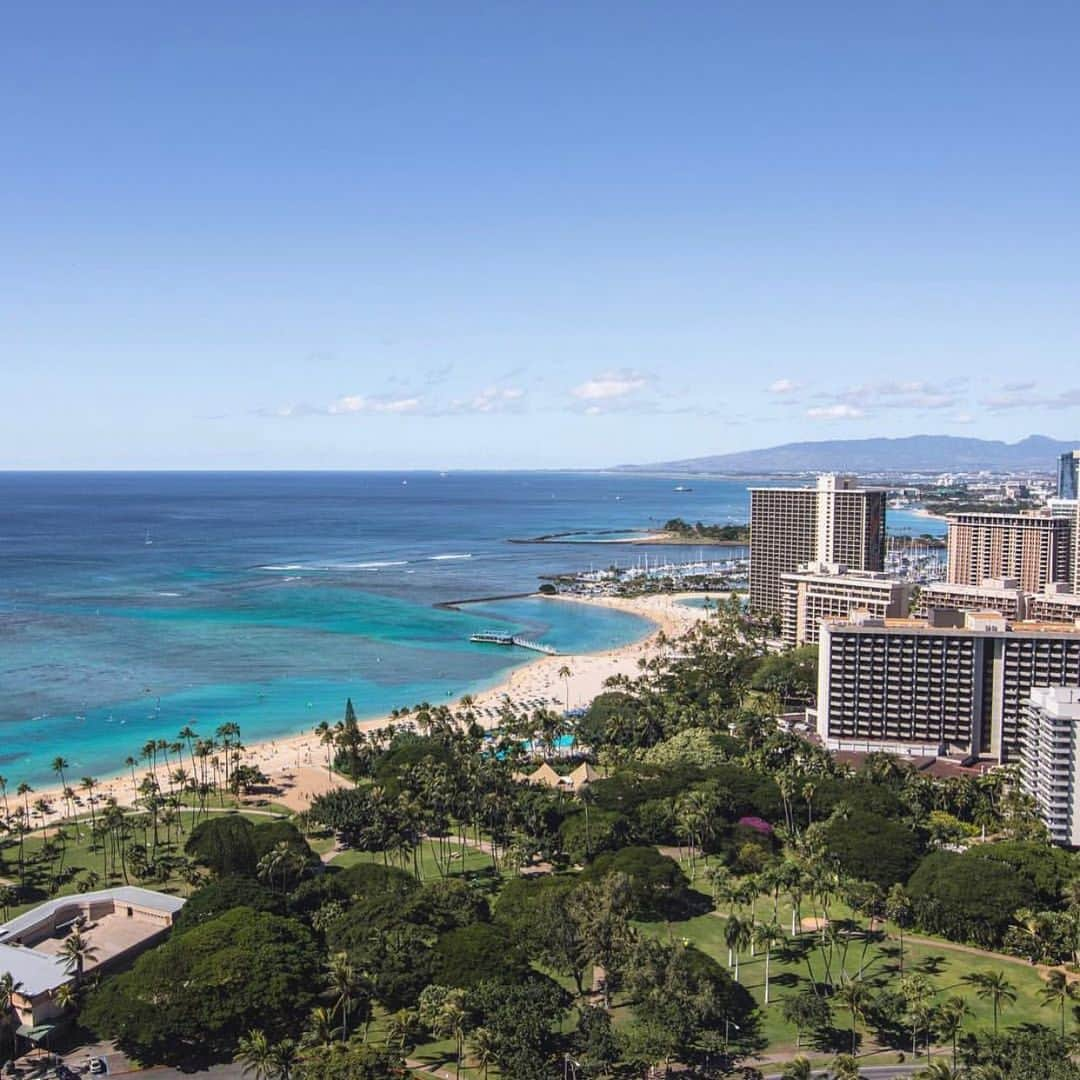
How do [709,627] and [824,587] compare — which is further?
[709,627]

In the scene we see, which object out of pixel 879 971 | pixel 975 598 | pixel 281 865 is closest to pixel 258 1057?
pixel 281 865

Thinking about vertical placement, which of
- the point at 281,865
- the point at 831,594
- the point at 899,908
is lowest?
the point at 899,908

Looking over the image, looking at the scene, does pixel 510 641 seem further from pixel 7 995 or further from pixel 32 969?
pixel 7 995

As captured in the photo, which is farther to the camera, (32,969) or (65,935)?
(65,935)

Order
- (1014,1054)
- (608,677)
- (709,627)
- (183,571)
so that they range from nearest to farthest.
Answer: (1014,1054), (608,677), (709,627), (183,571)

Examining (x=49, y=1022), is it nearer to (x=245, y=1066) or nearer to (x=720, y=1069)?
(x=245, y=1066)

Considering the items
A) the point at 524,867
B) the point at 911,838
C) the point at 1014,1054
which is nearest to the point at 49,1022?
the point at 524,867

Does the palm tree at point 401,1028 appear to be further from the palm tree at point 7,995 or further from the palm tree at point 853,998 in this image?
the palm tree at point 853,998
